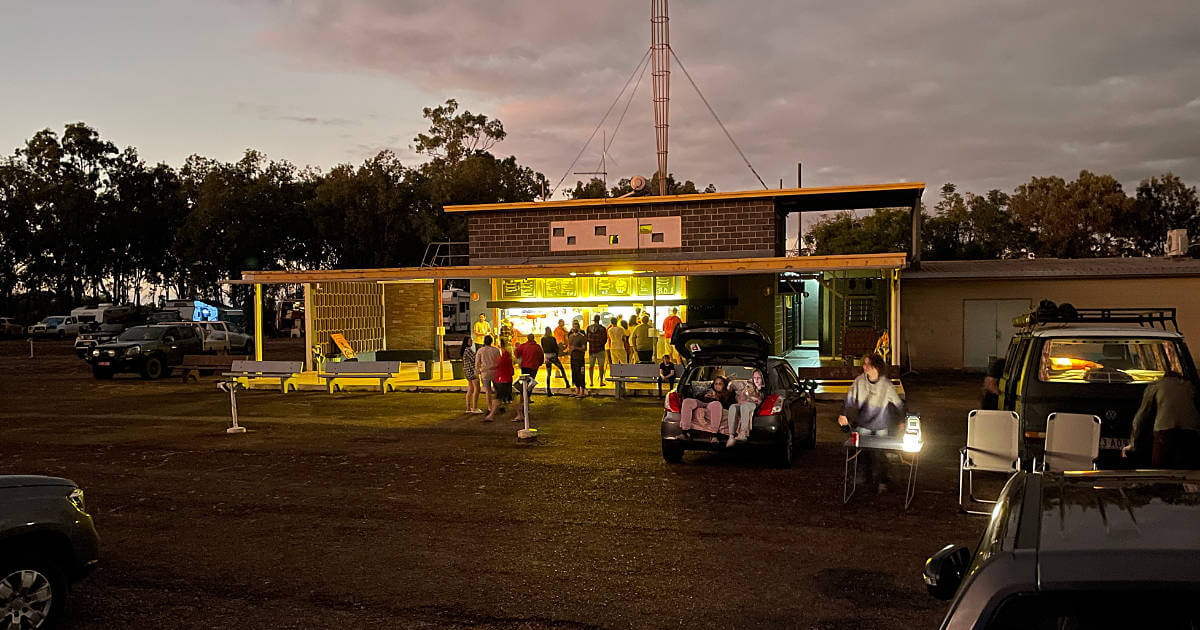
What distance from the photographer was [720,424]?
1078 centimetres

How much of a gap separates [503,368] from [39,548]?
Result: 34.5ft

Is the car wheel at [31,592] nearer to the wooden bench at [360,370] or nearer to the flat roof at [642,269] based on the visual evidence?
the wooden bench at [360,370]

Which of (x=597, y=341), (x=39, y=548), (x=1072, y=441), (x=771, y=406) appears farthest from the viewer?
(x=597, y=341)

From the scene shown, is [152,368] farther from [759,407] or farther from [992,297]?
[992,297]

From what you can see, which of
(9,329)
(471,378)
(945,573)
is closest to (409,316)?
(471,378)

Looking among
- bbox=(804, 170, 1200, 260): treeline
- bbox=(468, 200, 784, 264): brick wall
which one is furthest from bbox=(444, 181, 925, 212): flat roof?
bbox=(804, 170, 1200, 260): treeline

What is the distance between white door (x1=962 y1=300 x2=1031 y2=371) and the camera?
83.5 ft

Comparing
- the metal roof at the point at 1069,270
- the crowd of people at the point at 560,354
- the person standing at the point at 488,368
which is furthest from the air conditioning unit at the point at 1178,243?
the person standing at the point at 488,368

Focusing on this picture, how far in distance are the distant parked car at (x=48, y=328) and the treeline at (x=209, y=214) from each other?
663 centimetres

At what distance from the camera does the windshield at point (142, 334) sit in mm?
26297

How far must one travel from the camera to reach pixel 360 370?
2081cm

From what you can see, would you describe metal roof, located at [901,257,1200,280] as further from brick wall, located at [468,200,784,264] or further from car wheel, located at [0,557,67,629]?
car wheel, located at [0,557,67,629]

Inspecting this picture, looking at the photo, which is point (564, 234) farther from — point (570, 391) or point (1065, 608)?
point (1065, 608)

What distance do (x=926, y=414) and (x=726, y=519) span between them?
9390 millimetres
